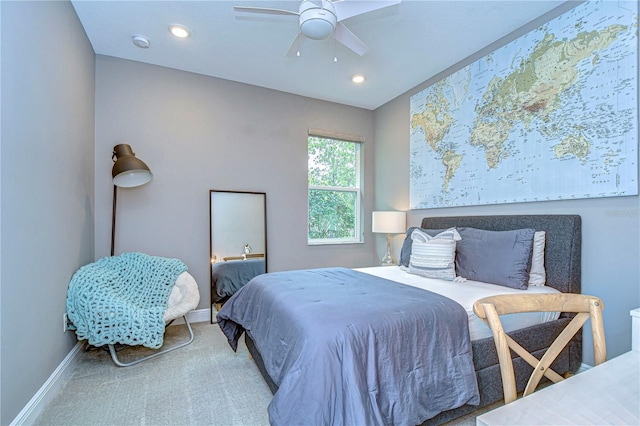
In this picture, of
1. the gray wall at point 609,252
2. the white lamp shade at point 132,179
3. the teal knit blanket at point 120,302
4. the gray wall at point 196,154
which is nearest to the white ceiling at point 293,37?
the gray wall at point 196,154

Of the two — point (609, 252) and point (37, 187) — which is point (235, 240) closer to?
point (37, 187)

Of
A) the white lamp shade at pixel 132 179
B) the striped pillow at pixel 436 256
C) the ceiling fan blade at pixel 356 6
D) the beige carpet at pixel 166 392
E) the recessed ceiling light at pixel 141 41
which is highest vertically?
the recessed ceiling light at pixel 141 41

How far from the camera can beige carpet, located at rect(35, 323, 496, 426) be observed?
1.69 meters

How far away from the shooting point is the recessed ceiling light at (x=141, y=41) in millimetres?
2725

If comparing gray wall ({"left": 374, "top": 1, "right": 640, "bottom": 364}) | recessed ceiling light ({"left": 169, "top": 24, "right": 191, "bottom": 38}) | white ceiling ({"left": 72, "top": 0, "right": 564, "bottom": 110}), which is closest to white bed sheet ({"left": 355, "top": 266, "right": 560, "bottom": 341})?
gray wall ({"left": 374, "top": 1, "right": 640, "bottom": 364})

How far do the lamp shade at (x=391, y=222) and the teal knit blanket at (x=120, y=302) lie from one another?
7.86 ft

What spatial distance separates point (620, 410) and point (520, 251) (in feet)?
5.88

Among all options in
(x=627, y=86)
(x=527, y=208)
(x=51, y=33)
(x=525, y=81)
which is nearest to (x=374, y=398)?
(x=527, y=208)

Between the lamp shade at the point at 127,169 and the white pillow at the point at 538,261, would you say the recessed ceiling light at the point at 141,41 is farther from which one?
the white pillow at the point at 538,261

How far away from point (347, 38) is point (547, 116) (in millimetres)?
1711

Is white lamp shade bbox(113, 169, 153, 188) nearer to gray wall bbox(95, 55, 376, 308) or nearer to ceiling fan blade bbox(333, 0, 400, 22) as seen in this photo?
gray wall bbox(95, 55, 376, 308)

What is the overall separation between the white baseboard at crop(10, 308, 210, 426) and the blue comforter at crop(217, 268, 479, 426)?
4.06 ft

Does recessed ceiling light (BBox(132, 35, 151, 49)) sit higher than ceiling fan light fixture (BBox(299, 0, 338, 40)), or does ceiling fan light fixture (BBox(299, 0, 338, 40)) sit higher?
recessed ceiling light (BBox(132, 35, 151, 49))

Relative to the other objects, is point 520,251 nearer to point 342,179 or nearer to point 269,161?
point 342,179
